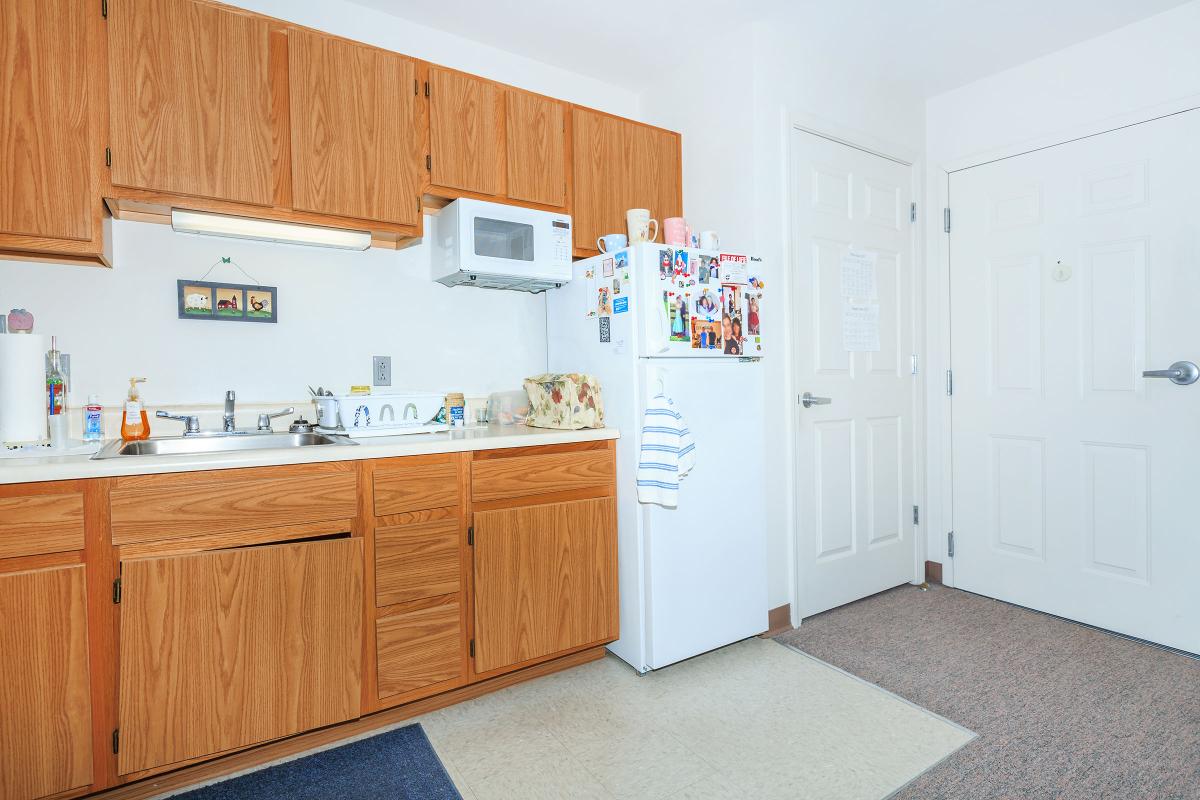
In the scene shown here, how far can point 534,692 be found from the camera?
7.00 feet

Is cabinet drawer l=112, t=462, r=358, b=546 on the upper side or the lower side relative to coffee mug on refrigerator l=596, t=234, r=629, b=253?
lower

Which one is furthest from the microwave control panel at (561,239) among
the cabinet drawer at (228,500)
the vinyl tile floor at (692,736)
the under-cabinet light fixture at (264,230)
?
the vinyl tile floor at (692,736)

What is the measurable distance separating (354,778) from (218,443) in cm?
109

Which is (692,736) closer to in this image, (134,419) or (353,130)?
(134,419)

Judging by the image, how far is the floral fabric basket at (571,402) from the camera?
2.29 meters

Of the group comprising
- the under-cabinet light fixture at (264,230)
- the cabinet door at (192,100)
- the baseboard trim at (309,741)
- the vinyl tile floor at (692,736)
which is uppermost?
the cabinet door at (192,100)

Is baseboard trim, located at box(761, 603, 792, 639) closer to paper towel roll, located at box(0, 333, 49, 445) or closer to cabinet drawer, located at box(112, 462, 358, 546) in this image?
cabinet drawer, located at box(112, 462, 358, 546)

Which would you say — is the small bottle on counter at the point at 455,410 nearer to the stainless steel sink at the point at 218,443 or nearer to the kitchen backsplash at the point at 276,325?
the kitchen backsplash at the point at 276,325

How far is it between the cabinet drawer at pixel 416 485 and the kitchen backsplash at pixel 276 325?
66 centimetres

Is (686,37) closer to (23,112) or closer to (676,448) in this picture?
(676,448)

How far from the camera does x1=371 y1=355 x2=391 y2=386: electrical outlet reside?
2430 mm

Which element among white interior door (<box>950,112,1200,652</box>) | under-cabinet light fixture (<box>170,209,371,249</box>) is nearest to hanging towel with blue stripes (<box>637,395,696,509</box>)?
under-cabinet light fixture (<box>170,209,371,249</box>)

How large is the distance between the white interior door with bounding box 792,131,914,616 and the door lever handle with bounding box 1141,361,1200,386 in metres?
0.98

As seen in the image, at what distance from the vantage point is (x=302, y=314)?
7.54 ft
